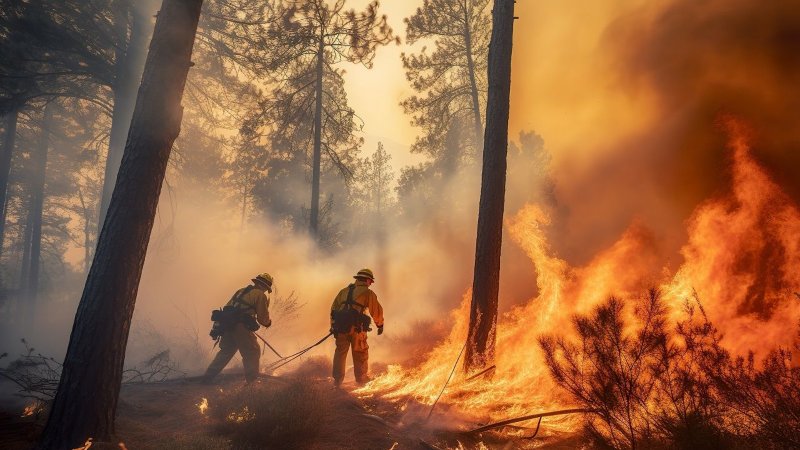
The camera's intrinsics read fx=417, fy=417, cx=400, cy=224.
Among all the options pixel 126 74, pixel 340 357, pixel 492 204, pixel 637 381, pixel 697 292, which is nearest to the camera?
pixel 637 381

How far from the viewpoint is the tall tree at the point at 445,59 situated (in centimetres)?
1831

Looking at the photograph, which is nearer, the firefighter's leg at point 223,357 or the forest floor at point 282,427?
the forest floor at point 282,427

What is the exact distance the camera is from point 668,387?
360 cm

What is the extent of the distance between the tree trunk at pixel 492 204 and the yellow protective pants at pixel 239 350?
163 inches

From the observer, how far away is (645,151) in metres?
10.0

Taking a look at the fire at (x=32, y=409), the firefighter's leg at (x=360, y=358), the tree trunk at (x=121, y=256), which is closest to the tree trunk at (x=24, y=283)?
the fire at (x=32, y=409)

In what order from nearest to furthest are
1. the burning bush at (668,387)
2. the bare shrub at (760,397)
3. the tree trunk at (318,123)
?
the bare shrub at (760,397) → the burning bush at (668,387) → the tree trunk at (318,123)

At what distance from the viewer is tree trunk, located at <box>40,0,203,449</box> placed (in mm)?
4309

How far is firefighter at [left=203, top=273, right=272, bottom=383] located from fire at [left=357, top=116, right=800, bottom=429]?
2410mm

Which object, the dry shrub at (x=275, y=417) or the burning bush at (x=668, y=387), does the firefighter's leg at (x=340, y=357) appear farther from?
the burning bush at (x=668, y=387)

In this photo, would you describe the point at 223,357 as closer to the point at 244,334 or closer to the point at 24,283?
the point at 244,334

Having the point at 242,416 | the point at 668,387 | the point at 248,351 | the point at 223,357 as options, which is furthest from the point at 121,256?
the point at 668,387

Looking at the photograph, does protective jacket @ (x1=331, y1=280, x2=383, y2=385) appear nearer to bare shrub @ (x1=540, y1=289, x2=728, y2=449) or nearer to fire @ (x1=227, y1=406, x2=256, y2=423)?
fire @ (x1=227, y1=406, x2=256, y2=423)

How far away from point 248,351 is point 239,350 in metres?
0.22
